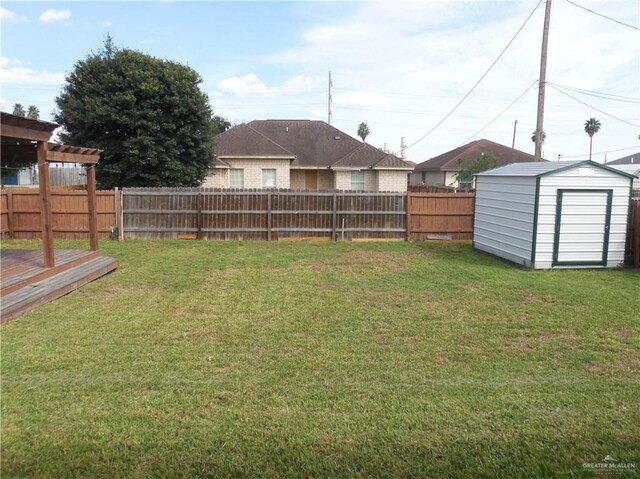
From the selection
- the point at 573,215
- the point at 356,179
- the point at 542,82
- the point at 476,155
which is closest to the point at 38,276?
the point at 573,215

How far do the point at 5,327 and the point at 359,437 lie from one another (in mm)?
5063

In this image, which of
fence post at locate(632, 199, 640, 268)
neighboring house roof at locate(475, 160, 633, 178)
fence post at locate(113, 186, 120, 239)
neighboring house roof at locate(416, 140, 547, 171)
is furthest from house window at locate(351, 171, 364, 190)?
fence post at locate(632, 199, 640, 268)

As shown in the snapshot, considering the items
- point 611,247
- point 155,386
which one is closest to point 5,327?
point 155,386

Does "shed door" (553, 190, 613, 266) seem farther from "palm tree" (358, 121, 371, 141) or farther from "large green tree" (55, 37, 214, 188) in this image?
"palm tree" (358, 121, 371, 141)

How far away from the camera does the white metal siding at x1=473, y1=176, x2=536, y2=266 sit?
1170 cm

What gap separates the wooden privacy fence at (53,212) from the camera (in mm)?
15672

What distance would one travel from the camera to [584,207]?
11500 mm

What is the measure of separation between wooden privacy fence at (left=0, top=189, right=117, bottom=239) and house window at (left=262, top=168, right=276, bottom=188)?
355 inches

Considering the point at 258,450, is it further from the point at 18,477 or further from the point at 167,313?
the point at 167,313

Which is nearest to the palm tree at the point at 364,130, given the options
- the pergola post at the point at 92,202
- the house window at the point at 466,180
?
the house window at the point at 466,180

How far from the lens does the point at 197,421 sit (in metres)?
4.02

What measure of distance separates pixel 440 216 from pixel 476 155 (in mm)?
19990

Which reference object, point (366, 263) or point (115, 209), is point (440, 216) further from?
point (115, 209)

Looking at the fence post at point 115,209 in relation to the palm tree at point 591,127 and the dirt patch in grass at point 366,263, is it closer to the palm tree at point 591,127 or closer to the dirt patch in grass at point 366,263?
the dirt patch in grass at point 366,263
